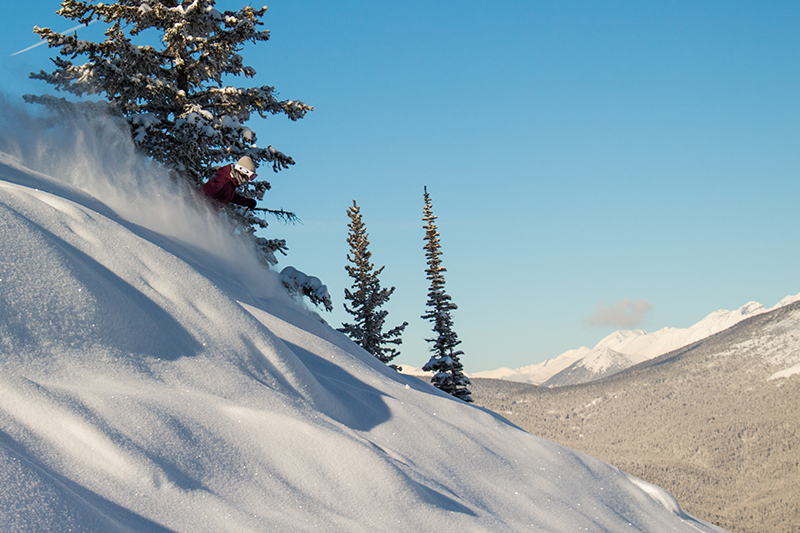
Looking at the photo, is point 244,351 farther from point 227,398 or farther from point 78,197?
point 78,197

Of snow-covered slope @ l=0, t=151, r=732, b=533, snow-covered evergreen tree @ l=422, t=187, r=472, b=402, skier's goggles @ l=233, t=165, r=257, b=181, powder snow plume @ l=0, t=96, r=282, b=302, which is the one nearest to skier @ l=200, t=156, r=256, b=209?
skier's goggles @ l=233, t=165, r=257, b=181

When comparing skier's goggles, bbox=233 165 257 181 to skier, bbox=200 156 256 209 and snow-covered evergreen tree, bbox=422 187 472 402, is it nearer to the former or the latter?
skier, bbox=200 156 256 209

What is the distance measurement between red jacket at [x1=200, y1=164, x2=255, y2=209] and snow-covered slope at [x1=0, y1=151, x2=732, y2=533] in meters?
5.85

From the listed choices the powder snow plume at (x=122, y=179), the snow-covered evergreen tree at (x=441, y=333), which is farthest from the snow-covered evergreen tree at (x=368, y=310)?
the powder snow plume at (x=122, y=179)

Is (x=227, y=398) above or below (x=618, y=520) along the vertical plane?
above

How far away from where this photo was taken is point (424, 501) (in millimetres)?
4570

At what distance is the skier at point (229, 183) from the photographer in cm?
1295

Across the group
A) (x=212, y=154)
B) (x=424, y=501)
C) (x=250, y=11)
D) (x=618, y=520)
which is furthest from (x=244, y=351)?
(x=250, y=11)

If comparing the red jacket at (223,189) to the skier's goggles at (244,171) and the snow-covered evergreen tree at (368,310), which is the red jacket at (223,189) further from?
the snow-covered evergreen tree at (368,310)

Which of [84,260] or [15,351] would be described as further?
[84,260]

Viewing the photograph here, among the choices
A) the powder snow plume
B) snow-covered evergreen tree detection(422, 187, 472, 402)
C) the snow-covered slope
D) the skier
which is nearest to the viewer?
the snow-covered slope

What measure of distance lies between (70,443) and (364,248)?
28.6 metres

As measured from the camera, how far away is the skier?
12.9m

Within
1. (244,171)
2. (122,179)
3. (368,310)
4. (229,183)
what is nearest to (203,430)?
(244,171)
